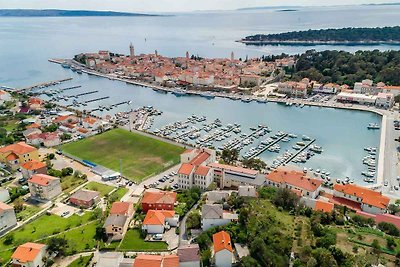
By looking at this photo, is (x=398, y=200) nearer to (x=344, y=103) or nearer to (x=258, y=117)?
(x=258, y=117)

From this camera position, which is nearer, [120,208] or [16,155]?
[120,208]

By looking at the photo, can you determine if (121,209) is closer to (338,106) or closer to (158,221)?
(158,221)

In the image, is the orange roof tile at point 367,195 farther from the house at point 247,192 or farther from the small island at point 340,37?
the small island at point 340,37

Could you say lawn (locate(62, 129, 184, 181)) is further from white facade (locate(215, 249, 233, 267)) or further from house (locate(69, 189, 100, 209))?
white facade (locate(215, 249, 233, 267))

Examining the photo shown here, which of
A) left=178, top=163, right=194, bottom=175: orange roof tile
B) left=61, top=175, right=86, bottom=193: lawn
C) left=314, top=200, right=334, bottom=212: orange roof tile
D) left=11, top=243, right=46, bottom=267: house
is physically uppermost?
left=178, top=163, right=194, bottom=175: orange roof tile

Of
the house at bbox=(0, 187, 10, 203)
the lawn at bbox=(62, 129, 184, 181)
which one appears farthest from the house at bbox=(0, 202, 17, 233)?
the lawn at bbox=(62, 129, 184, 181)

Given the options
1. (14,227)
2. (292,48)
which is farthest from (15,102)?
(292,48)

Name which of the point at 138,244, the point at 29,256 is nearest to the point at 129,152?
the point at 138,244
